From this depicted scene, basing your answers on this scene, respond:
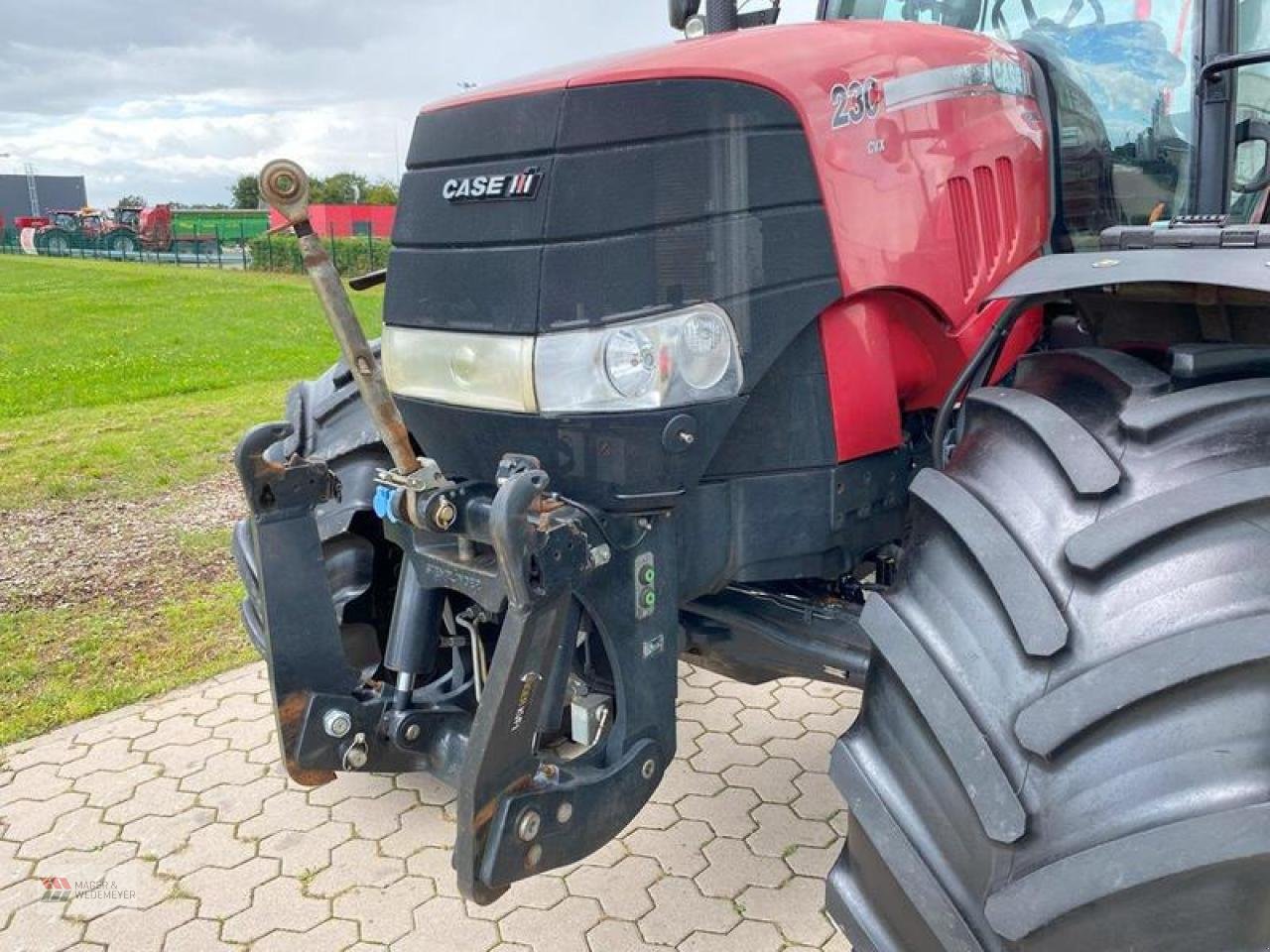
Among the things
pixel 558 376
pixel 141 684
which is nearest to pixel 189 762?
pixel 141 684

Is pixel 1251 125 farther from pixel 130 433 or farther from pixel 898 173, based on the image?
pixel 130 433

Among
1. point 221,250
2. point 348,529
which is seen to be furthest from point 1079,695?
point 221,250

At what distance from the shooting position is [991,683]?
57.2 inches

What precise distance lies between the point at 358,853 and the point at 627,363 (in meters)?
1.88

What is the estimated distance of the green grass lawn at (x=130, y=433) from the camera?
4422 millimetres

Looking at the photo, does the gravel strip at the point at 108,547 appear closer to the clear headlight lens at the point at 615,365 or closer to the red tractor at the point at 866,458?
the red tractor at the point at 866,458

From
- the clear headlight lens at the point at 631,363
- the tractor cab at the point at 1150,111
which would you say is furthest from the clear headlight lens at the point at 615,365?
the tractor cab at the point at 1150,111

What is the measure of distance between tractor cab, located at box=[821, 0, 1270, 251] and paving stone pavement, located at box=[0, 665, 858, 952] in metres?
1.71

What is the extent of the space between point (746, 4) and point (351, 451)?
4.49 feet

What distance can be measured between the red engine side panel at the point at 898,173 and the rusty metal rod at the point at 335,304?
1.17 ft

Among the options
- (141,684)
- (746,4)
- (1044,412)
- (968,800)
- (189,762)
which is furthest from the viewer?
(141,684)

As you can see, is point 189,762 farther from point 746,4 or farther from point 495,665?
point 746,4

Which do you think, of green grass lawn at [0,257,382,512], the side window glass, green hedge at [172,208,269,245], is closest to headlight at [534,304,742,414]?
the side window glass

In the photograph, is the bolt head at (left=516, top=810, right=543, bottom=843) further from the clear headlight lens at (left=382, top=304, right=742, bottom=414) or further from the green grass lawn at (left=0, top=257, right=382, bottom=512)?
the green grass lawn at (left=0, top=257, right=382, bottom=512)
